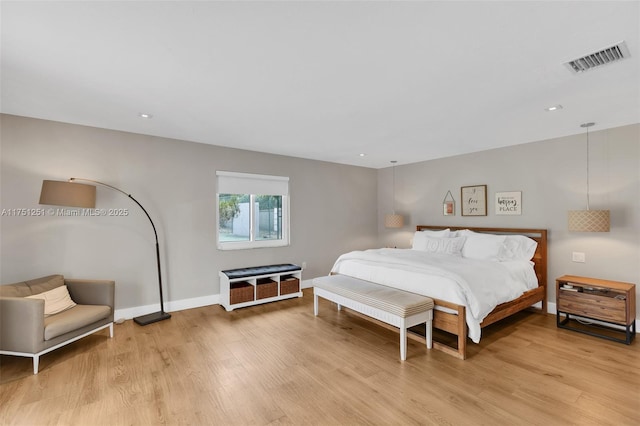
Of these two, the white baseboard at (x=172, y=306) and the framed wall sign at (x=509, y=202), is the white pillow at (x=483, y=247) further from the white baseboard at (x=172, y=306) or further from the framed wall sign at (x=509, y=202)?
the white baseboard at (x=172, y=306)

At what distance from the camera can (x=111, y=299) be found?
327 cm

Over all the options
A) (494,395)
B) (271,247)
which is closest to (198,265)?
(271,247)

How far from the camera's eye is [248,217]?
16.3 ft

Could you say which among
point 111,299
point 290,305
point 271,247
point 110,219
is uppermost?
point 110,219

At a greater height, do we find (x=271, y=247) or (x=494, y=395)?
(x=271, y=247)

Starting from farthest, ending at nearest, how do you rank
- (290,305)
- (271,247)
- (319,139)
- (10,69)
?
(271,247) < (290,305) < (319,139) < (10,69)

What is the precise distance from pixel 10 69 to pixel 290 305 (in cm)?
387

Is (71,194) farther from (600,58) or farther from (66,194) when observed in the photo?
(600,58)

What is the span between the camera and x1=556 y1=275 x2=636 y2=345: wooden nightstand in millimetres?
3131

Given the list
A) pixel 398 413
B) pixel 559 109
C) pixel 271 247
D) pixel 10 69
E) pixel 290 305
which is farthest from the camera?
pixel 271 247

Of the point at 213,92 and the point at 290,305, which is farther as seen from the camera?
the point at 290,305

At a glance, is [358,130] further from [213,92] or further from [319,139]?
[213,92]

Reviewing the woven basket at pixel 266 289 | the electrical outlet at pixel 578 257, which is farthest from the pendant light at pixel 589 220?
the woven basket at pixel 266 289

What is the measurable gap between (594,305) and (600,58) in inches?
106
